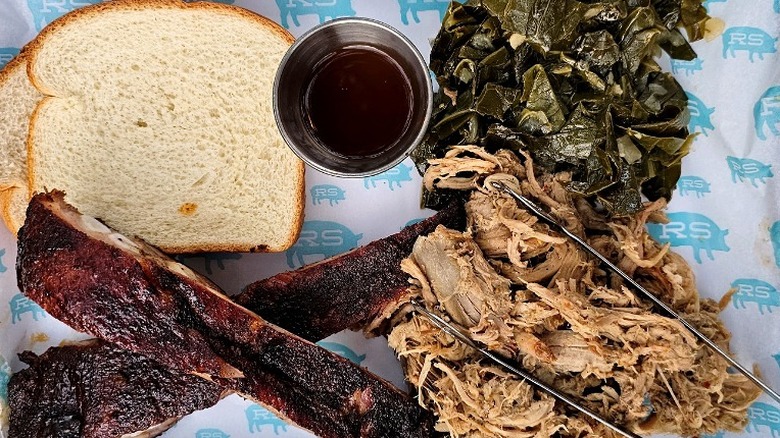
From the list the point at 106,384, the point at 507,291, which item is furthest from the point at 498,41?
the point at 106,384

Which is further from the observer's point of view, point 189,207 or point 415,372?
point 189,207

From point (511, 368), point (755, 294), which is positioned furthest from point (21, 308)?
point (755, 294)

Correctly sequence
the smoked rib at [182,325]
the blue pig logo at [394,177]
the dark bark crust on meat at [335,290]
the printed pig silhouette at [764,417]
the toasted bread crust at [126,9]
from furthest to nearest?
the blue pig logo at [394,177] < the printed pig silhouette at [764,417] < the toasted bread crust at [126,9] < the dark bark crust on meat at [335,290] < the smoked rib at [182,325]

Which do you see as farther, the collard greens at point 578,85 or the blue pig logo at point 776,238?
the blue pig logo at point 776,238

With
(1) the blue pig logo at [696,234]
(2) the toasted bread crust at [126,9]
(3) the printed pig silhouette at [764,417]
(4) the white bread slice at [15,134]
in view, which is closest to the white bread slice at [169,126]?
(2) the toasted bread crust at [126,9]

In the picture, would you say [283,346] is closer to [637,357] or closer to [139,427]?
[139,427]

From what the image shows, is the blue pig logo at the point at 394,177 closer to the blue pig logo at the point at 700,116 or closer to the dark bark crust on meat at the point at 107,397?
the dark bark crust on meat at the point at 107,397
